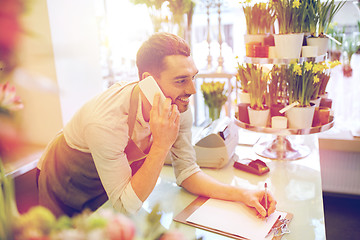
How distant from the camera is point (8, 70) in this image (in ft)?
0.97

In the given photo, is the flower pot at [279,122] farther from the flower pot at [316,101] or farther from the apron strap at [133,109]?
the apron strap at [133,109]

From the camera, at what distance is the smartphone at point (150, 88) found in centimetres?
116

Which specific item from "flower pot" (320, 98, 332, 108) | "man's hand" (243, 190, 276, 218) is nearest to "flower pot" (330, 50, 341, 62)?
"flower pot" (320, 98, 332, 108)

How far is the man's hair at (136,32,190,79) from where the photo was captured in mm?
1229

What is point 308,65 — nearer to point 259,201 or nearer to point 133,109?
point 259,201

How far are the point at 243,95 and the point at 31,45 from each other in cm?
152

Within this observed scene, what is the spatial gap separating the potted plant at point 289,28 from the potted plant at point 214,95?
1.65 ft

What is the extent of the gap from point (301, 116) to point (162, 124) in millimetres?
776

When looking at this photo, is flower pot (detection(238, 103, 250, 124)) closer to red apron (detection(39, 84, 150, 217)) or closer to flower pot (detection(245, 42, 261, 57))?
flower pot (detection(245, 42, 261, 57))

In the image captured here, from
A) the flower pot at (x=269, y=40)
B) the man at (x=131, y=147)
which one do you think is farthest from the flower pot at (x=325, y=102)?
the man at (x=131, y=147)

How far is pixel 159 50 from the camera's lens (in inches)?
48.4

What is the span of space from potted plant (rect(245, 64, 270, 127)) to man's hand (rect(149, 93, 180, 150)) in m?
0.64

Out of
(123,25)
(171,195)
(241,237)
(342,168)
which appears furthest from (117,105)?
(342,168)

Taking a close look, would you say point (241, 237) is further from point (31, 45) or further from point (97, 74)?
point (97, 74)
